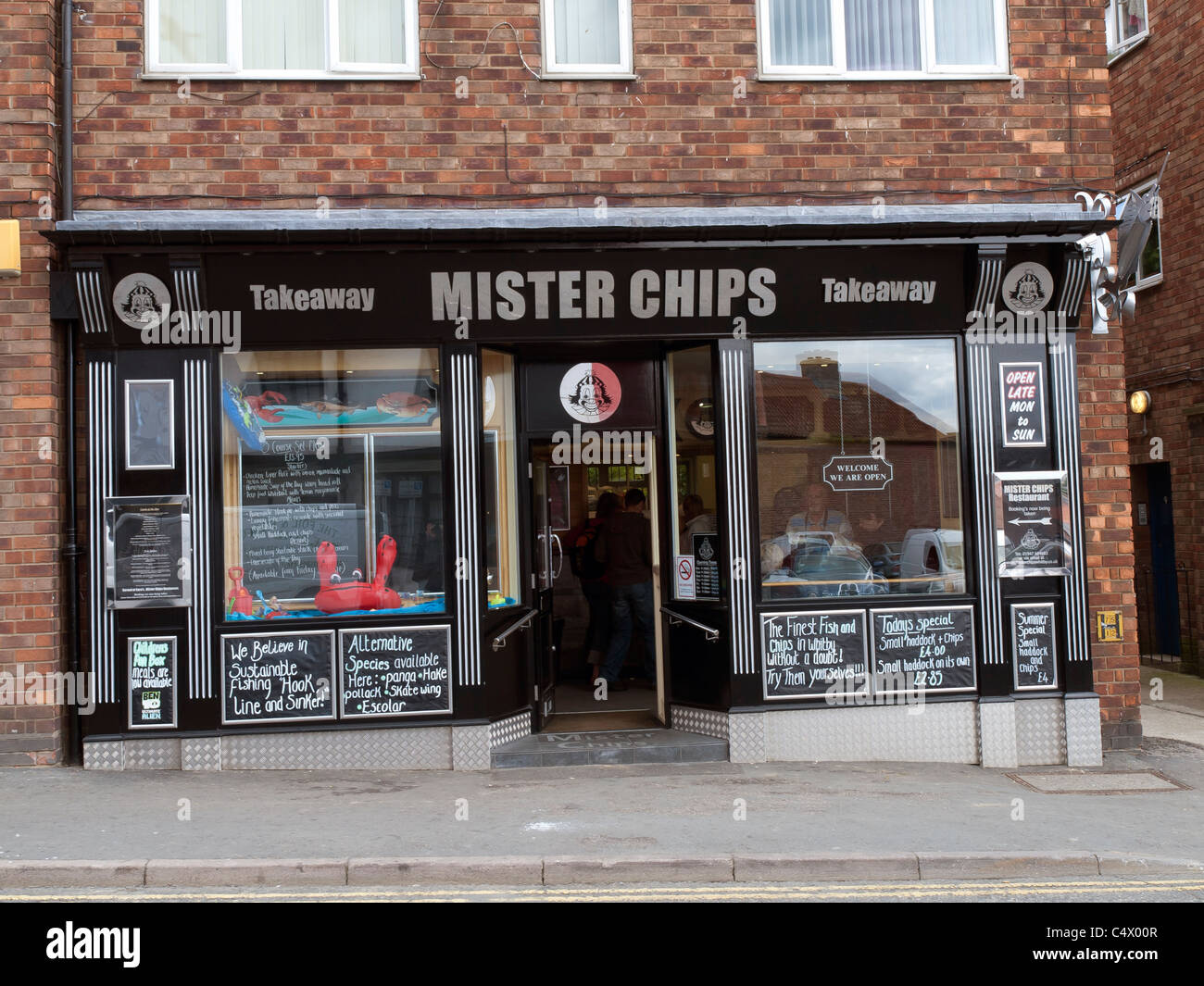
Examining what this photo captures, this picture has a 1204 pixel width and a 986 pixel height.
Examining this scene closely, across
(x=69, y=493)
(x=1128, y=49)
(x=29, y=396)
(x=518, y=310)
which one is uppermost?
(x=1128, y=49)

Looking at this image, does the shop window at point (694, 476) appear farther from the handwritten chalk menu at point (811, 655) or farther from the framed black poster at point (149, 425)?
the framed black poster at point (149, 425)

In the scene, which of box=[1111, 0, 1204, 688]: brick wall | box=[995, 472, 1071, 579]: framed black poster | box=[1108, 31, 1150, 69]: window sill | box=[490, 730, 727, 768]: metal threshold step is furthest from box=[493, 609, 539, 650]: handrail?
box=[1108, 31, 1150, 69]: window sill

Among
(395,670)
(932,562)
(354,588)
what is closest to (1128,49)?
(932,562)

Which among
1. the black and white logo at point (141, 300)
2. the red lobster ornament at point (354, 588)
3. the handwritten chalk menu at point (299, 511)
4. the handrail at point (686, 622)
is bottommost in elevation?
the handrail at point (686, 622)

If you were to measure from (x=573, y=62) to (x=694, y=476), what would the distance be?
11.7 ft

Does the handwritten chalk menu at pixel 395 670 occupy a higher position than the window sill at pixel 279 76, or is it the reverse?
the window sill at pixel 279 76

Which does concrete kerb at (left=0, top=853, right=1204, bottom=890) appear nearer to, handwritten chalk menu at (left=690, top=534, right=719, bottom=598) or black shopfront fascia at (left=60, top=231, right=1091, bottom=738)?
black shopfront fascia at (left=60, top=231, right=1091, bottom=738)

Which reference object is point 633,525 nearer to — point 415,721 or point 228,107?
point 415,721

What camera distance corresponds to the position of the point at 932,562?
8.89m

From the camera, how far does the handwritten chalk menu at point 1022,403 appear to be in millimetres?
8781

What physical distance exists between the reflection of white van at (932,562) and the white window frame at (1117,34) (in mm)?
8467

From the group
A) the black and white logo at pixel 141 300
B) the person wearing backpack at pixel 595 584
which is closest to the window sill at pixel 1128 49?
the person wearing backpack at pixel 595 584

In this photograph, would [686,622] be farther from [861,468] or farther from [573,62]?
[573,62]

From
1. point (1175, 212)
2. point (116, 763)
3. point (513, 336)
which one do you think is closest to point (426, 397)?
point (513, 336)
